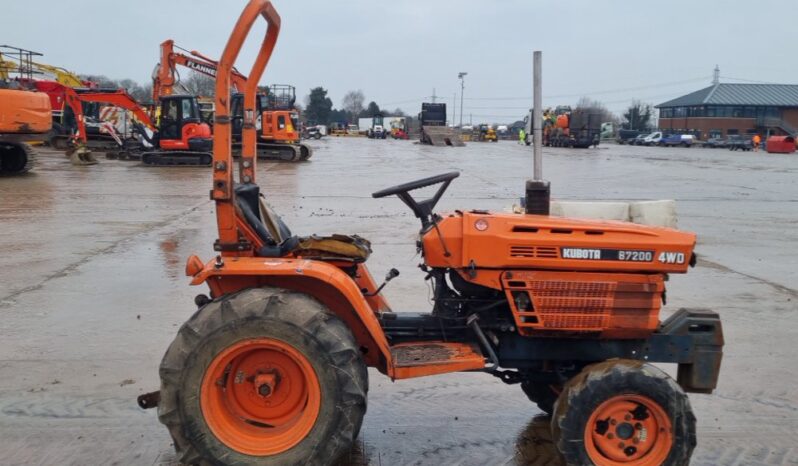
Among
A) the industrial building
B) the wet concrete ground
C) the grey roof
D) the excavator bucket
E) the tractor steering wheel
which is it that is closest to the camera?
the tractor steering wheel

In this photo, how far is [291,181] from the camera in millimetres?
19281

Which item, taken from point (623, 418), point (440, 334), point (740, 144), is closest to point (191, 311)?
→ point (440, 334)

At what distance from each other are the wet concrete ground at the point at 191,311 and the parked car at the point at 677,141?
52.6 m

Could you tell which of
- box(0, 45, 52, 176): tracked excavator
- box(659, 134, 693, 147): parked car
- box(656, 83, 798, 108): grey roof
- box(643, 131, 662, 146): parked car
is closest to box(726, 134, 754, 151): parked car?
box(659, 134, 693, 147): parked car

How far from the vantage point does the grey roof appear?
261ft

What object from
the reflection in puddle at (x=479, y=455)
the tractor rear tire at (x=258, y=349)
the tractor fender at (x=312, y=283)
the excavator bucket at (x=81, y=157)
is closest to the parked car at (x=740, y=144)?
the excavator bucket at (x=81, y=157)

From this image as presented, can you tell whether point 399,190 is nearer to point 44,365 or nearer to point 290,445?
point 290,445

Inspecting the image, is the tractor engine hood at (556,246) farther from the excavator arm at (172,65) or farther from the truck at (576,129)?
the truck at (576,129)

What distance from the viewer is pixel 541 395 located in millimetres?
4219

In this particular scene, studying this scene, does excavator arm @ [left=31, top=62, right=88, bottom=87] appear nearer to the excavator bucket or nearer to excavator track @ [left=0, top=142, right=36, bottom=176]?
the excavator bucket

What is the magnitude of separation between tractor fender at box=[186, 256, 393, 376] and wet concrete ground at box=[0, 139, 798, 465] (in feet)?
2.25

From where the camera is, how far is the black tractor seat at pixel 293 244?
363 cm

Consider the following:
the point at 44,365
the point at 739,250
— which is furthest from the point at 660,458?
the point at 739,250

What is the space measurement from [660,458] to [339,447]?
1.49 meters
